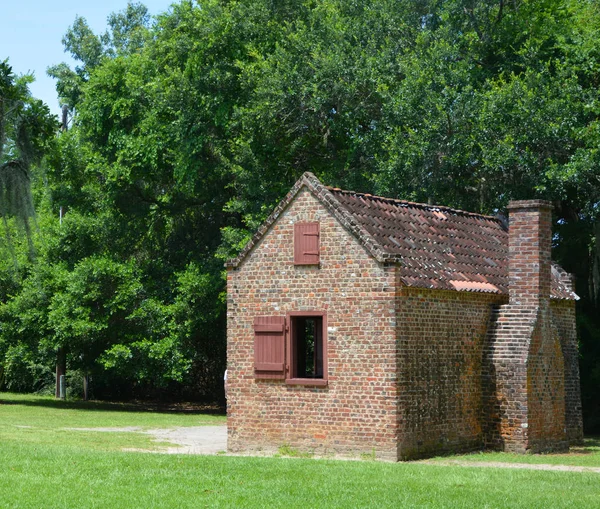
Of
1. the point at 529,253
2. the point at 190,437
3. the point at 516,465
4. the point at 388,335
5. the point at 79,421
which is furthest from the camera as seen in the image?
the point at 79,421

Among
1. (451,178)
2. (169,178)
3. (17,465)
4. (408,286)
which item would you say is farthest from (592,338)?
(17,465)

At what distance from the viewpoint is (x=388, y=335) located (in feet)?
61.1

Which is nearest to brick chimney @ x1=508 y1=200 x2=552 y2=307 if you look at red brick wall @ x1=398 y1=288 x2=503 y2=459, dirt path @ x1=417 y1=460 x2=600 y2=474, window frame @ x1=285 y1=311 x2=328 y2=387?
red brick wall @ x1=398 y1=288 x2=503 y2=459

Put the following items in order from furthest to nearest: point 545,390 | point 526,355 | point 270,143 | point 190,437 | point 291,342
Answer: point 270,143
point 190,437
point 545,390
point 526,355
point 291,342

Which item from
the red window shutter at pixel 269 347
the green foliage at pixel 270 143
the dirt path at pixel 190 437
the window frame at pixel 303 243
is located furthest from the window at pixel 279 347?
the green foliage at pixel 270 143

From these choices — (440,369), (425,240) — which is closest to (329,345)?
(440,369)

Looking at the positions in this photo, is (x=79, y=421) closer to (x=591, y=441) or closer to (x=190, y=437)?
(x=190, y=437)

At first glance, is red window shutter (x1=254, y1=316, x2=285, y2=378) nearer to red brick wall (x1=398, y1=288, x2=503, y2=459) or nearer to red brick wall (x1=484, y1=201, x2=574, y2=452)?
red brick wall (x1=398, y1=288, x2=503, y2=459)

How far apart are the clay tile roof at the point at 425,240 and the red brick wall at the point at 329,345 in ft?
0.87

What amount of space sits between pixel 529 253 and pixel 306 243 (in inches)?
190

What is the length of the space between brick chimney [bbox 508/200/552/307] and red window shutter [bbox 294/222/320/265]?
442 cm

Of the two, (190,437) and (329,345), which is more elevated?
(329,345)

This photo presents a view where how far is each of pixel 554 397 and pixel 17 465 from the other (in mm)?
11392

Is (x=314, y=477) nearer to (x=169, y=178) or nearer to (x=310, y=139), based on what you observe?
(x=310, y=139)
